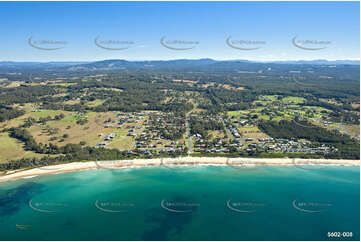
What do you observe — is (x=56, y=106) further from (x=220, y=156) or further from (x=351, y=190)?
(x=351, y=190)

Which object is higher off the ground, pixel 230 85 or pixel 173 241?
pixel 230 85

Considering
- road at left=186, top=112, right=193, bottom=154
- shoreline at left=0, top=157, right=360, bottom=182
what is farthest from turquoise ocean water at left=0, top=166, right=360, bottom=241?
road at left=186, top=112, right=193, bottom=154

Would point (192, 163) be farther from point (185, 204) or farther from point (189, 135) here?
point (189, 135)

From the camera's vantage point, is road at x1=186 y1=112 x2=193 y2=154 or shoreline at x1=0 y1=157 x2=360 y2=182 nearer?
shoreline at x1=0 y1=157 x2=360 y2=182

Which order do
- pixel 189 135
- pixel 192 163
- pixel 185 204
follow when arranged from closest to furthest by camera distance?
pixel 185 204 < pixel 192 163 < pixel 189 135

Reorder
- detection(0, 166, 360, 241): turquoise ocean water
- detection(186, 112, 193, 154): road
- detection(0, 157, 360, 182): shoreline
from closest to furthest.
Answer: detection(0, 166, 360, 241): turquoise ocean water
detection(0, 157, 360, 182): shoreline
detection(186, 112, 193, 154): road

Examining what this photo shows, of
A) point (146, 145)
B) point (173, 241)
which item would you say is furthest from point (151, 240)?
point (146, 145)

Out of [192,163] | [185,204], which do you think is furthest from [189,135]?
[185,204]

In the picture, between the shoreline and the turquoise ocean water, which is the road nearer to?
the shoreline
